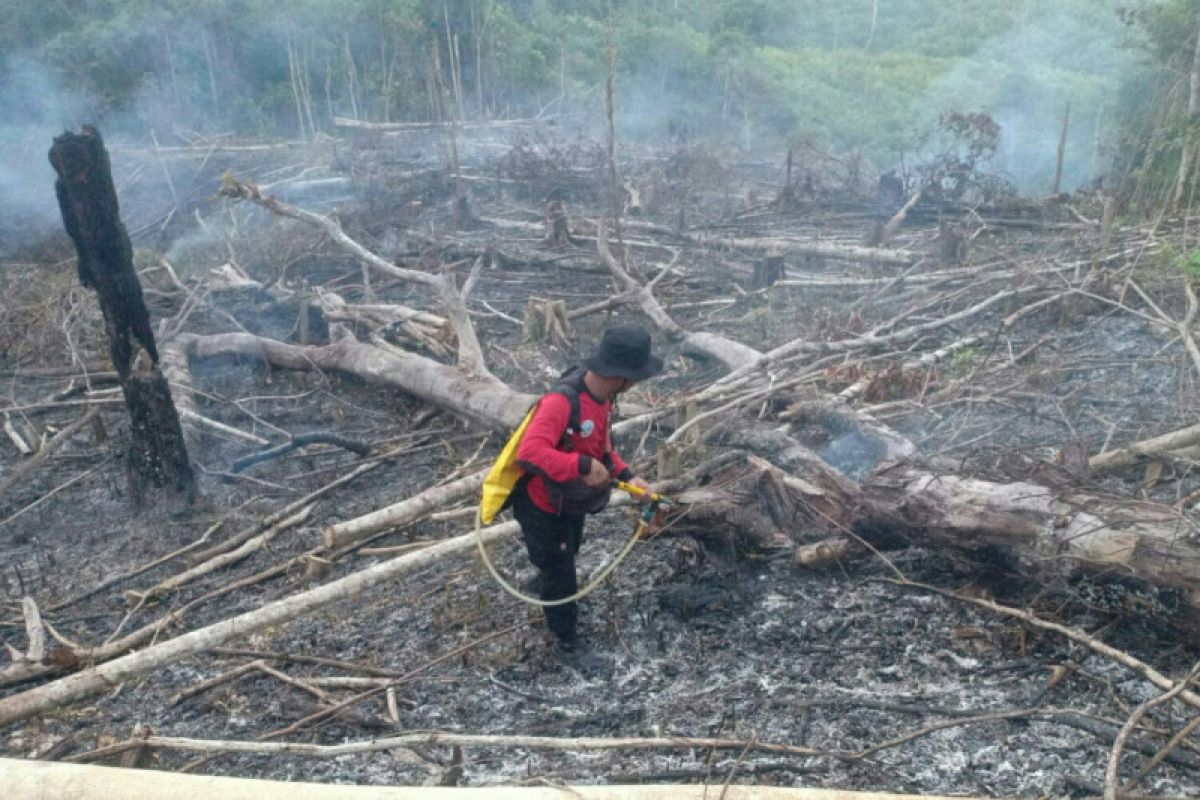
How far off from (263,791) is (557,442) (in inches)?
70.3

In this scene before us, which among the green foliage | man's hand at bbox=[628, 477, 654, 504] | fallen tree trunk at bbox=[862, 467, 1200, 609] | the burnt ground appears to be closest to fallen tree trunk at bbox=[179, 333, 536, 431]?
the burnt ground

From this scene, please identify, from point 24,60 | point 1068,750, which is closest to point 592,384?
point 1068,750

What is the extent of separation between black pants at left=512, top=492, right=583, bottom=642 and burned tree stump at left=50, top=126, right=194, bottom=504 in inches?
128

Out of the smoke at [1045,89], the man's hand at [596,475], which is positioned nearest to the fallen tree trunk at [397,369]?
the man's hand at [596,475]

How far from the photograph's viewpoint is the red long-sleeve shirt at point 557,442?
390cm

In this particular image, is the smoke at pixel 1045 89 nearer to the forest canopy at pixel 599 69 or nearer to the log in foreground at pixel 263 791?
A: the forest canopy at pixel 599 69

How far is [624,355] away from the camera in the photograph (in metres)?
3.88

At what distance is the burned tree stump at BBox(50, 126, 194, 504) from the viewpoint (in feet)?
18.9

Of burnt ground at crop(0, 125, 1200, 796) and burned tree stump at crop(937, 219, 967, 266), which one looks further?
burned tree stump at crop(937, 219, 967, 266)

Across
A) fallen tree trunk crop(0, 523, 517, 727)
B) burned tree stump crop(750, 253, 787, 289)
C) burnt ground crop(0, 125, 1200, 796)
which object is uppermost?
burned tree stump crop(750, 253, 787, 289)

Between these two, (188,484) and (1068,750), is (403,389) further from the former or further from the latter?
(1068,750)

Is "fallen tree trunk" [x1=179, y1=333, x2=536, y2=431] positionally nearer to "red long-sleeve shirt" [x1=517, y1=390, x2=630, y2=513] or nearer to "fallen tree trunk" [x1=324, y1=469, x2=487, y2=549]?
"fallen tree trunk" [x1=324, y1=469, x2=487, y2=549]

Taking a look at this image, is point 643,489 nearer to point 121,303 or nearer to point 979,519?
point 979,519

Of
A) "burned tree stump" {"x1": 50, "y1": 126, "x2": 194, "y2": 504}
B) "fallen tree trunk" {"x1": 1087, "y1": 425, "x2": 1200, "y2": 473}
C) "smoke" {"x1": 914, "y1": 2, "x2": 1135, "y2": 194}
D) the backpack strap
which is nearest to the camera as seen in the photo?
the backpack strap
